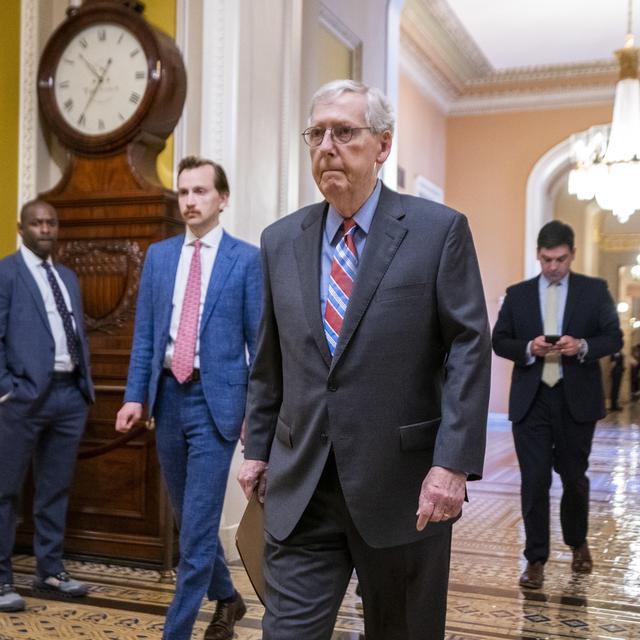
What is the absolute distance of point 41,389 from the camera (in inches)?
162

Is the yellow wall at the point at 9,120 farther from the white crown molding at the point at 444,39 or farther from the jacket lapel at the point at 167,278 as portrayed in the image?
the white crown molding at the point at 444,39

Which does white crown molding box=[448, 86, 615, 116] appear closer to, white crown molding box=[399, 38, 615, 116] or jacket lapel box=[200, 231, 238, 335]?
white crown molding box=[399, 38, 615, 116]

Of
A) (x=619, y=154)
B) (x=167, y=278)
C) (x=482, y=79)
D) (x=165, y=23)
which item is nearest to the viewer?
(x=167, y=278)

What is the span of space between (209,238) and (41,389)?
122 cm

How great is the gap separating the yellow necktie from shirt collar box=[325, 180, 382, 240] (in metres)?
2.60

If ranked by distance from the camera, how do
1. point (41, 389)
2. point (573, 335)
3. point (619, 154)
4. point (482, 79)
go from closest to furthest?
1. point (41, 389)
2. point (573, 335)
3. point (619, 154)
4. point (482, 79)

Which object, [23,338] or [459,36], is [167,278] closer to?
[23,338]

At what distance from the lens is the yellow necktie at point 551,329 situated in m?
4.51

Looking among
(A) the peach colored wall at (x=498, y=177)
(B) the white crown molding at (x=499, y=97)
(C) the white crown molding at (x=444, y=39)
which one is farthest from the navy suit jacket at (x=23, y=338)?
(A) the peach colored wall at (x=498, y=177)

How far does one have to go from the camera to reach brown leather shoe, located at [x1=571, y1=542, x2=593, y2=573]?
476cm

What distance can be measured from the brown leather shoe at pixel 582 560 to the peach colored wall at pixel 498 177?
8500mm

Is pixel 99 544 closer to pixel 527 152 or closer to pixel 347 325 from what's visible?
pixel 347 325

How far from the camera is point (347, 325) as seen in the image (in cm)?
198

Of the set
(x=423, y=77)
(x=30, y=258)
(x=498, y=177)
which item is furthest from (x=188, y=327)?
(x=498, y=177)
